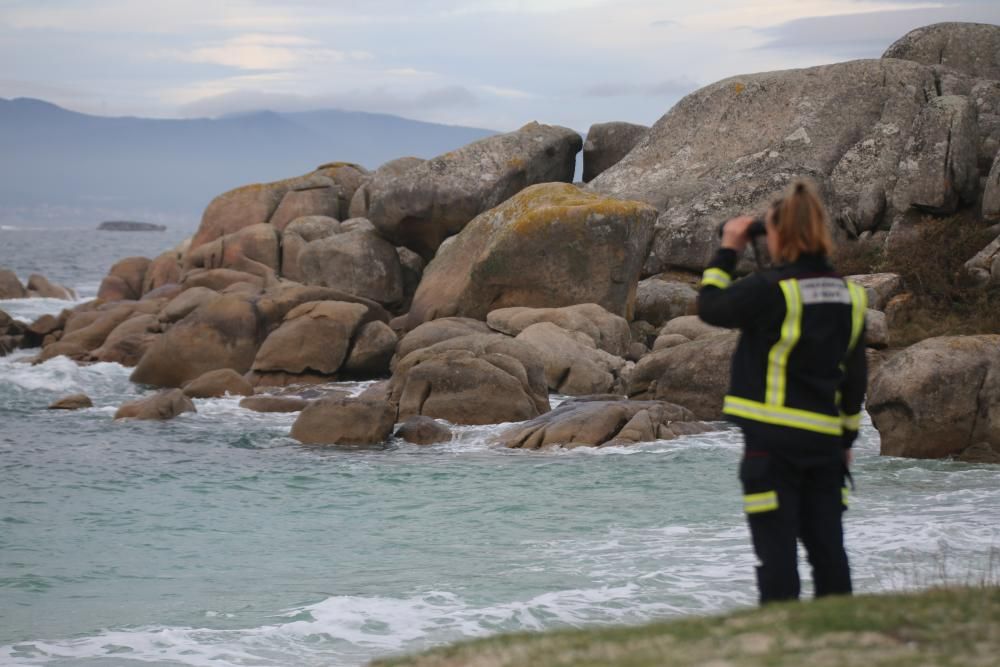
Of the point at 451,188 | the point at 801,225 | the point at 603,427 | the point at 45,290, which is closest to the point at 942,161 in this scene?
the point at 451,188

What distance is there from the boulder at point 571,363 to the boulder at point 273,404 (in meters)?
3.82

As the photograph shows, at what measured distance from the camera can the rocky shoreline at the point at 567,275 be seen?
1748 centimetres

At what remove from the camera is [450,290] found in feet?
80.9

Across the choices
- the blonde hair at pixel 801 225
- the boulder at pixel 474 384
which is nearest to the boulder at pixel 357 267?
the boulder at pixel 474 384

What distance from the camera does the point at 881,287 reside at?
2189 centimetres

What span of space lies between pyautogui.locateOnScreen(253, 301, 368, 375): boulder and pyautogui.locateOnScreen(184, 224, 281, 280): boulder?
27.7ft

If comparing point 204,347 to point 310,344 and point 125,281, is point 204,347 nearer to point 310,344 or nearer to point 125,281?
point 310,344

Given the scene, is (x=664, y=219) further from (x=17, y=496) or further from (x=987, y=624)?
(x=987, y=624)

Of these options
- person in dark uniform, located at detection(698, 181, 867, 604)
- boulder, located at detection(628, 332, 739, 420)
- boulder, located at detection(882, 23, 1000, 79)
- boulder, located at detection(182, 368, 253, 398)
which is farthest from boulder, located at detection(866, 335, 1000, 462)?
boulder, located at detection(882, 23, 1000, 79)

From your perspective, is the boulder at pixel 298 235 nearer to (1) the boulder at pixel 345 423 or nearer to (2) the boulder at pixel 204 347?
(2) the boulder at pixel 204 347

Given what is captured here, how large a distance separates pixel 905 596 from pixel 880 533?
6.26 meters

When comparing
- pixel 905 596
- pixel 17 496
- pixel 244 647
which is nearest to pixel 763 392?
pixel 905 596

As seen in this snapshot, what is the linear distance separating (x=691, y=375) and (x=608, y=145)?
17094mm

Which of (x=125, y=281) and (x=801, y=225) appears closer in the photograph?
(x=801, y=225)
